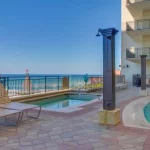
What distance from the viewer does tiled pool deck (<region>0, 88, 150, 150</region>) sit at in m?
3.37

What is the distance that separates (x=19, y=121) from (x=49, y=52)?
2779 cm

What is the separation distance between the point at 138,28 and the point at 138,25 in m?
0.35

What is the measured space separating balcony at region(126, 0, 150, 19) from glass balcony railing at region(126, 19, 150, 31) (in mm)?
1152

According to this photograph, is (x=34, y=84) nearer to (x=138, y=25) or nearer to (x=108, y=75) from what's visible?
(x=108, y=75)

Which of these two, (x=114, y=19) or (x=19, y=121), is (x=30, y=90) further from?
(x=114, y=19)

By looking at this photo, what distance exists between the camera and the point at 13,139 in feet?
12.1

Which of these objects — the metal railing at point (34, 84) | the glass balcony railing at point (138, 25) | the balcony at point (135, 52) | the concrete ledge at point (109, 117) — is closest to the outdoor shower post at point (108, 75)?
the concrete ledge at point (109, 117)

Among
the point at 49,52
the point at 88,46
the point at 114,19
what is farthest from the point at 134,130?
the point at 88,46

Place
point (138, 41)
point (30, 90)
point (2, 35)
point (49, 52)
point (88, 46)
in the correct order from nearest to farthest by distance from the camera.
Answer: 1. point (30, 90)
2. point (138, 41)
3. point (2, 35)
4. point (49, 52)
5. point (88, 46)

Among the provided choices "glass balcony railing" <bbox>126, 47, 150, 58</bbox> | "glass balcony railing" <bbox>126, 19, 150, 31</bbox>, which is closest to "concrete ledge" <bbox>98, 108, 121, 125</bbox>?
"glass balcony railing" <bbox>126, 47, 150, 58</bbox>

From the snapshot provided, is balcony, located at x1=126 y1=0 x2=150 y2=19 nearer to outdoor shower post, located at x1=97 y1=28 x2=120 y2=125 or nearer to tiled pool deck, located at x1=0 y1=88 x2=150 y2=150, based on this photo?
outdoor shower post, located at x1=97 y1=28 x2=120 y2=125

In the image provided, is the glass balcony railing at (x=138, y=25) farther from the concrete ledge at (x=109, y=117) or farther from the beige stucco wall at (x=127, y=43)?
the concrete ledge at (x=109, y=117)

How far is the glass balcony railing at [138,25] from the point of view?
16.2 metres

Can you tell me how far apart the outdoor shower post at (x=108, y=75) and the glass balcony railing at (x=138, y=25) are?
1257 cm
